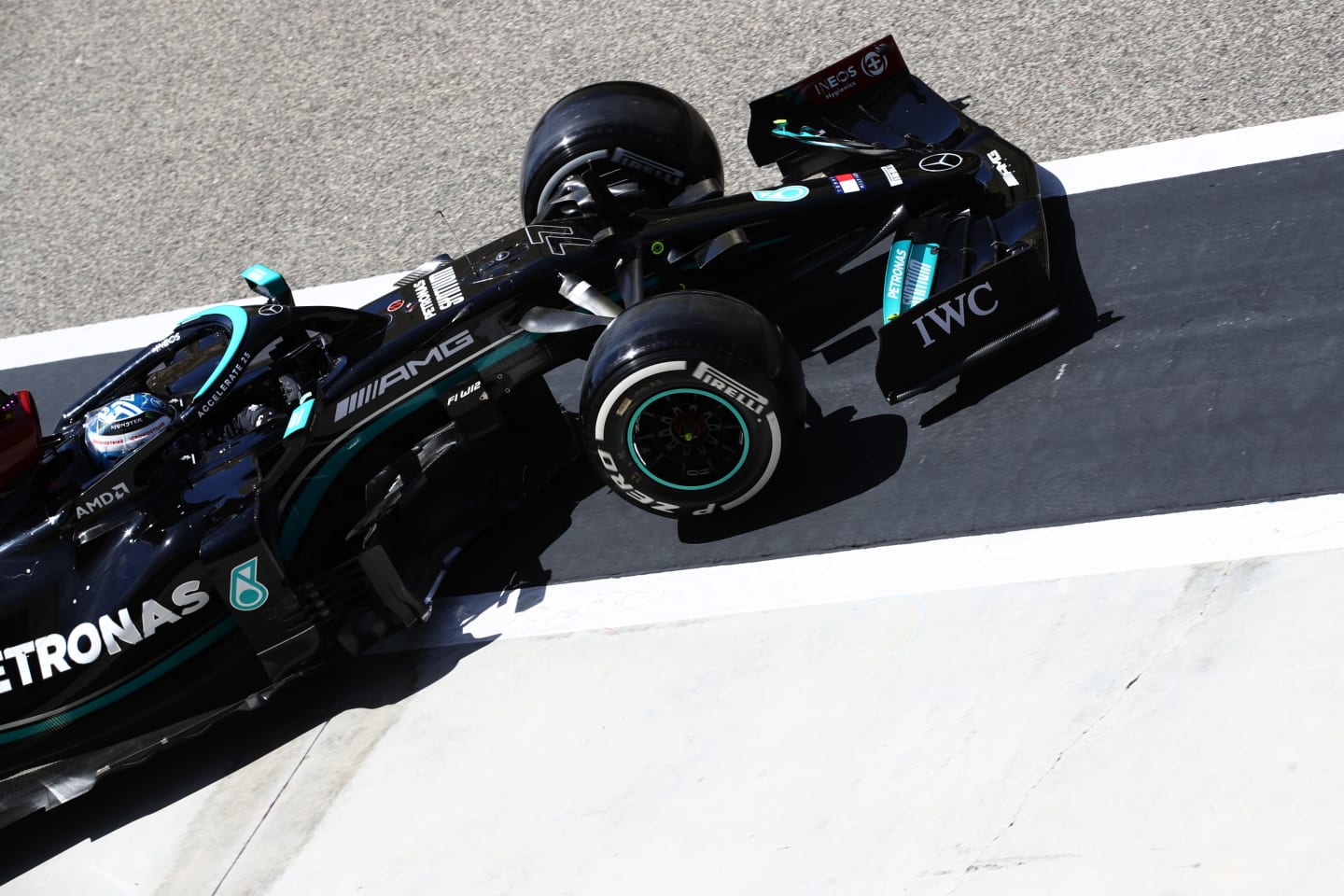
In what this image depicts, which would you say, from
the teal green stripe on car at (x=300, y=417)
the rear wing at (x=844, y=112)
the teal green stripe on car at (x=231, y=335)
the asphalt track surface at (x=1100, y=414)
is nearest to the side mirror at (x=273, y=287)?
the teal green stripe on car at (x=231, y=335)

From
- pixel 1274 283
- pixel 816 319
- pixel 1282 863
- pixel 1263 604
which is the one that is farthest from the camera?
pixel 816 319

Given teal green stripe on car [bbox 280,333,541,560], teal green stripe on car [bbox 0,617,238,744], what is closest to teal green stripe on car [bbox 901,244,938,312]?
teal green stripe on car [bbox 280,333,541,560]

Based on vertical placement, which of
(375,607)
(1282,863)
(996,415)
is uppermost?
(375,607)

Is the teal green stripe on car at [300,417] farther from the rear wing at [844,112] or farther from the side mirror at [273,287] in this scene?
the rear wing at [844,112]

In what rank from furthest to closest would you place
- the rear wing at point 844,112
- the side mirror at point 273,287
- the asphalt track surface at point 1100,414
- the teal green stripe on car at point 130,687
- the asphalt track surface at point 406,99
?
the asphalt track surface at point 406,99 → the rear wing at point 844,112 → the side mirror at point 273,287 → the teal green stripe on car at point 130,687 → the asphalt track surface at point 1100,414

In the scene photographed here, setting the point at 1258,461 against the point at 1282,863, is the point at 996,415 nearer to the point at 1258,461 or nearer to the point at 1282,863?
the point at 1258,461

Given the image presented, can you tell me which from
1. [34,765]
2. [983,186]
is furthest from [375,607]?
[983,186]

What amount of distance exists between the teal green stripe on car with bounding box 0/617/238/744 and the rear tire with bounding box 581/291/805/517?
5.30 feet

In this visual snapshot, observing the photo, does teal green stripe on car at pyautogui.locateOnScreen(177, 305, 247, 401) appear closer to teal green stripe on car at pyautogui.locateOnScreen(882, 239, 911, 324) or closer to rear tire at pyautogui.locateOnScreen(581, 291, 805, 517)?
rear tire at pyautogui.locateOnScreen(581, 291, 805, 517)

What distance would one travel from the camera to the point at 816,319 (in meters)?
6.44

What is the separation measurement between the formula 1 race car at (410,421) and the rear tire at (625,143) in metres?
0.36

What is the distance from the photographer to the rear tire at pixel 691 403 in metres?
5.01

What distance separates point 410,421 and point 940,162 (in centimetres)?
256

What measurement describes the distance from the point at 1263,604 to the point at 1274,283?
1.89 metres
